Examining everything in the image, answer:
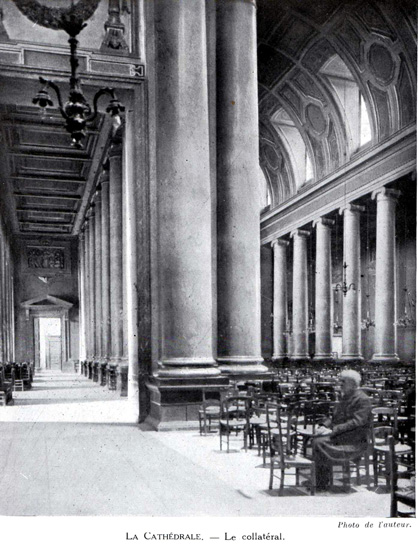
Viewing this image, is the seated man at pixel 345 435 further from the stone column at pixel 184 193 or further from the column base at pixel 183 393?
the stone column at pixel 184 193

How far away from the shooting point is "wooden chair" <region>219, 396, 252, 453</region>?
325 inches

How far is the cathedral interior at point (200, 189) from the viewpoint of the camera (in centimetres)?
1078

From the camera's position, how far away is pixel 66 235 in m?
39.2

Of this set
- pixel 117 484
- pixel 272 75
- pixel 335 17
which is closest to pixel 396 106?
pixel 335 17

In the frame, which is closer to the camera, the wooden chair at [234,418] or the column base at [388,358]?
the wooden chair at [234,418]

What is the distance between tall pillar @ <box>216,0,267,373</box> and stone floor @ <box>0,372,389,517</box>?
2251 millimetres

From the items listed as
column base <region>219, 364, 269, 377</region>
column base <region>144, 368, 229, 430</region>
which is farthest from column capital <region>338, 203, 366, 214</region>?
column base <region>144, 368, 229, 430</region>

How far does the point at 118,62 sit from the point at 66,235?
92.3ft

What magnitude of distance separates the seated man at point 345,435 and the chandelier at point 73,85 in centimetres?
569

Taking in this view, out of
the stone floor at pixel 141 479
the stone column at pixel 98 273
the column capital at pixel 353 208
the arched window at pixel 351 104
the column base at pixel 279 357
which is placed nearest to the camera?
the stone floor at pixel 141 479

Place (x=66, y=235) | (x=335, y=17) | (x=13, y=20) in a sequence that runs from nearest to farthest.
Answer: (x=13, y=20) → (x=335, y=17) → (x=66, y=235)

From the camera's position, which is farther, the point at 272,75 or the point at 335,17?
the point at 272,75

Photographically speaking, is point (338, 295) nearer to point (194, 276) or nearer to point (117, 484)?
point (194, 276)

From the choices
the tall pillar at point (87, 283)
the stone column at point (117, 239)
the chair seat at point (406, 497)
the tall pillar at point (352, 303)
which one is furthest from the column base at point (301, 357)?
the chair seat at point (406, 497)
